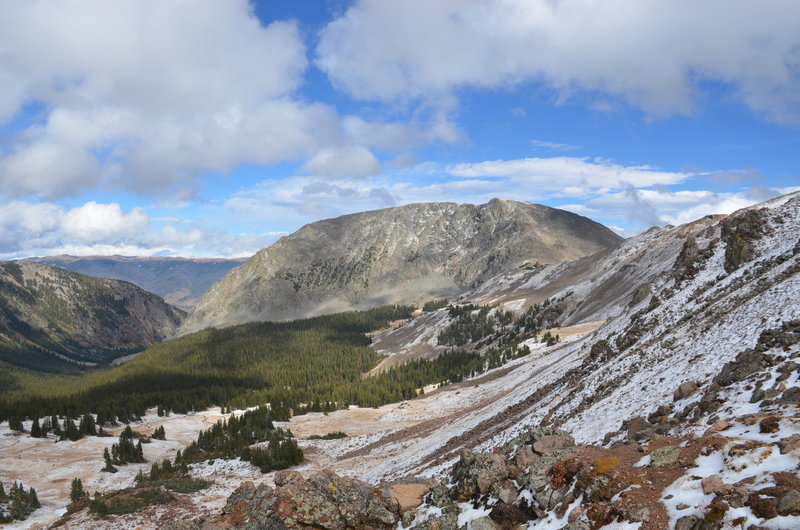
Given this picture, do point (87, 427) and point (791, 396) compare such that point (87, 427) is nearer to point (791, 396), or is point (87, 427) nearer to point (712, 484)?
point (712, 484)

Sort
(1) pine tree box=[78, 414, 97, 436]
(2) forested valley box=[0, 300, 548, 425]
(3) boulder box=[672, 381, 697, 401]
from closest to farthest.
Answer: (3) boulder box=[672, 381, 697, 401], (1) pine tree box=[78, 414, 97, 436], (2) forested valley box=[0, 300, 548, 425]

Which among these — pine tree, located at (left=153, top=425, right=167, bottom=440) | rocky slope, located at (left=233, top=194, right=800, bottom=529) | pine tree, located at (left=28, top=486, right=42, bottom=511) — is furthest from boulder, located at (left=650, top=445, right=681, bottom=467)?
pine tree, located at (left=153, top=425, right=167, bottom=440)

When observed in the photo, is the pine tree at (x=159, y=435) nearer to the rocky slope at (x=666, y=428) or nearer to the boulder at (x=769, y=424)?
the rocky slope at (x=666, y=428)

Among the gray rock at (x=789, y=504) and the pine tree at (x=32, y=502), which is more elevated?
the gray rock at (x=789, y=504)

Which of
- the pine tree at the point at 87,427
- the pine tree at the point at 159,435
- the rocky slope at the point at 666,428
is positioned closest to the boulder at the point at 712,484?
the rocky slope at the point at 666,428

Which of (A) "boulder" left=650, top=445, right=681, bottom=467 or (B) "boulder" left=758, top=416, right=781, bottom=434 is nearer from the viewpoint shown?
(B) "boulder" left=758, top=416, right=781, bottom=434

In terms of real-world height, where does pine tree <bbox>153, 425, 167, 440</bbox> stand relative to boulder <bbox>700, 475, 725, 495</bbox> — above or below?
below

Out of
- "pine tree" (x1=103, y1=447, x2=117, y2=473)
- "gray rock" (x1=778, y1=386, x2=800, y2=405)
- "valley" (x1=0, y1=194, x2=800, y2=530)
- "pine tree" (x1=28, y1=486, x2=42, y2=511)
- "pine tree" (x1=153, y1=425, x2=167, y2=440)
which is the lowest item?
"pine tree" (x1=153, y1=425, x2=167, y2=440)

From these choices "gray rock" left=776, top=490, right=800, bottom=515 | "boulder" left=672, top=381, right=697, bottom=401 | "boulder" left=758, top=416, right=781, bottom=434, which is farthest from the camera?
"boulder" left=672, top=381, right=697, bottom=401

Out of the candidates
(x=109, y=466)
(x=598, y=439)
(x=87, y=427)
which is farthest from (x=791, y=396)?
(x=87, y=427)

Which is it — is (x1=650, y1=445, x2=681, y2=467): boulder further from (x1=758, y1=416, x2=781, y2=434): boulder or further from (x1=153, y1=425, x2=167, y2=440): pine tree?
(x1=153, y1=425, x2=167, y2=440): pine tree

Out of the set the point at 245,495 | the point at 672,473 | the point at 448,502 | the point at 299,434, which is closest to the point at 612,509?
the point at 672,473

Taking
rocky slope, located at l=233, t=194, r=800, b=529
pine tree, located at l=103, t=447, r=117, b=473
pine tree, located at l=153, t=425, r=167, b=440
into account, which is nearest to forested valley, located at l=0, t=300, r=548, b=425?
pine tree, located at l=153, t=425, r=167, b=440

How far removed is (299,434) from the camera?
73000 mm
